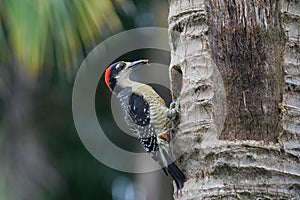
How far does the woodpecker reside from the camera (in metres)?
4.13

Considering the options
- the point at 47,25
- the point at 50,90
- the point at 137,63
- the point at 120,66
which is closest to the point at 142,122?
the point at 137,63

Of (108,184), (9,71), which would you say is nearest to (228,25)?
Result: (9,71)

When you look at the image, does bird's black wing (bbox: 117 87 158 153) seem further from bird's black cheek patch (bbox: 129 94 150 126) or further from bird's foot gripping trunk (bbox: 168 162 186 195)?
bird's foot gripping trunk (bbox: 168 162 186 195)

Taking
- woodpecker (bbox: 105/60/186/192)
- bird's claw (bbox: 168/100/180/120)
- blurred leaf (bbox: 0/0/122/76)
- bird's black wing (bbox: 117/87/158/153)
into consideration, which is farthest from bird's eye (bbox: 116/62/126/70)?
bird's claw (bbox: 168/100/180/120)

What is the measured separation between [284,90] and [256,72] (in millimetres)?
143

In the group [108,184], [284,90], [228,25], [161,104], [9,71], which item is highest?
[228,25]

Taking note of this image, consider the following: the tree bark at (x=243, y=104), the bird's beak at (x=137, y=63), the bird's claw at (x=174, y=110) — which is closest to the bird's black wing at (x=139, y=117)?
the bird's beak at (x=137, y=63)

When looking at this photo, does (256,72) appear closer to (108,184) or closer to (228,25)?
(228,25)

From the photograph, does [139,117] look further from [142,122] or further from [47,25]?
[47,25]

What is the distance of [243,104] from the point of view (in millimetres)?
3277

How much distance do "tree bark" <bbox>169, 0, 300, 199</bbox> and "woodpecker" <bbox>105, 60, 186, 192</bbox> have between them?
18.6 inches

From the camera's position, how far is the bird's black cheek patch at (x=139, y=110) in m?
4.42

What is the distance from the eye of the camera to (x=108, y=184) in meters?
8.12

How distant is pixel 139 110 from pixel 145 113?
55mm
